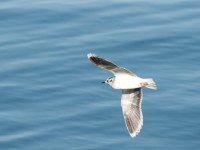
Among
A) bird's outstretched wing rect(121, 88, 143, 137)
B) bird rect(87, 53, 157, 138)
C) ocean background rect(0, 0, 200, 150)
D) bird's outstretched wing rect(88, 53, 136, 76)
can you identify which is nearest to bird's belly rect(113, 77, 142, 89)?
bird rect(87, 53, 157, 138)

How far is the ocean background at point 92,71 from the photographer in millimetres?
30812

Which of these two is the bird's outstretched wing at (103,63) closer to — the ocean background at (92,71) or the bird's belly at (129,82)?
the bird's belly at (129,82)

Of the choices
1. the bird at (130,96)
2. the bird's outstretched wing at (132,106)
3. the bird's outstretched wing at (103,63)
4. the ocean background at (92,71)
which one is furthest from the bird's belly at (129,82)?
the ocean background at (92,71)

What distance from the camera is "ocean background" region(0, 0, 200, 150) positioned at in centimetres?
3081

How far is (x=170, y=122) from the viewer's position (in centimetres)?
3127

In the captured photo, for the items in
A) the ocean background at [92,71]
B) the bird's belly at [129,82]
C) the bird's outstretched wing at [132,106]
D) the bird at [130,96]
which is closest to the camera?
the bird's belly at [129,82]

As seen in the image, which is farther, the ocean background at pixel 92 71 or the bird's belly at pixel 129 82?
the ocean background at pixel 92 71

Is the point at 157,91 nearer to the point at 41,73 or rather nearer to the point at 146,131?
the point at 146,131

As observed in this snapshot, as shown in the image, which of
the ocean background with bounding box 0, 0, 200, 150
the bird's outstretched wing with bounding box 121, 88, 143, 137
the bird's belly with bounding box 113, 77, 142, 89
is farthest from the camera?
the ocean background with bounding box 0, 0, 200, 150

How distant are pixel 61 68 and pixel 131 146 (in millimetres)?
5116

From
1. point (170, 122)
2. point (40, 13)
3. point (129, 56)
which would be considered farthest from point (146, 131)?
point (40, 13)

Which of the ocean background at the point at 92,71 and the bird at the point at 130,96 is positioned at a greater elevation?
the ocean background at the point at 92,71

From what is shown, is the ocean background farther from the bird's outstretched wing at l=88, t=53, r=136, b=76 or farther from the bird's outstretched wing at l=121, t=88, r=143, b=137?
the bird's outstretched wing at l=88, t=53, r=136, b=76

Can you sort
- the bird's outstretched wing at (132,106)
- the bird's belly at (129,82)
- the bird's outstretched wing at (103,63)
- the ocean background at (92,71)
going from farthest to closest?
1. the ocean background at (92,71)
2. the bird's outstretched wing at (132,106)
3. the bird's belly at (129,82)
4. the bird's outstretched wing at (103,63)
